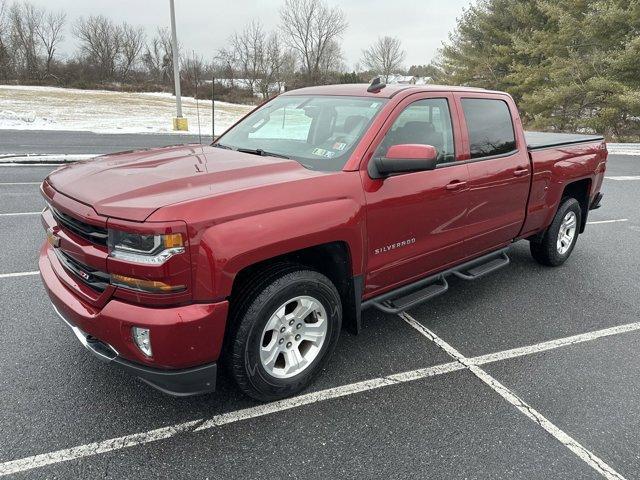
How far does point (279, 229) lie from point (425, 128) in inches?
63.3

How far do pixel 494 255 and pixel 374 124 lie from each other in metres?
1.99

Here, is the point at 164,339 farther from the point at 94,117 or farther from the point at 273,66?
the point at 273,66

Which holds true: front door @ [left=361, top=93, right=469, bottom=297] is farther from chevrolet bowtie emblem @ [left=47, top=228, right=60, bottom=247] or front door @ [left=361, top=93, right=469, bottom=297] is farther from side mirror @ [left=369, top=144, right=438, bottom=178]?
chevrolet bowtie emblem @ [left=47, top=228, right=60, bottom=247]

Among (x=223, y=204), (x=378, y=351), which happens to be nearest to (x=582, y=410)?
(x=378, y=351)

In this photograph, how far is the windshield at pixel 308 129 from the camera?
9.98ft

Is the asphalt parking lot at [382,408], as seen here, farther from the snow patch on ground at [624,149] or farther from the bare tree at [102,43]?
the bare tree at [102,43]

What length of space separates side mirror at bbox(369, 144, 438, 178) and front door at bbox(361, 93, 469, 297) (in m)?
0.11

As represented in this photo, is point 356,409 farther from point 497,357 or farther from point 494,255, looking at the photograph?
point 494,255

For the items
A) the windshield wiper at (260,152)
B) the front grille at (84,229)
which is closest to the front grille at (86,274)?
the front grille at (84,229)

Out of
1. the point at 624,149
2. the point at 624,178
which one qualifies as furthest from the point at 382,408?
the point at 624,149

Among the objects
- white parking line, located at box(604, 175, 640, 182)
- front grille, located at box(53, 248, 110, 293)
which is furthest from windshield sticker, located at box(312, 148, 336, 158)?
white parking line, located at box(604, 175, 640, 182)

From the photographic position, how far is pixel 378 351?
11.0ft

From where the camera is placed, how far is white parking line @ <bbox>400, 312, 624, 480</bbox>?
236cm

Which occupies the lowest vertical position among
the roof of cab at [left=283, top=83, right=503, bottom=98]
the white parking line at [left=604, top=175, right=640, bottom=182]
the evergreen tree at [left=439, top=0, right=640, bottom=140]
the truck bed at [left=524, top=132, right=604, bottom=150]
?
the white parking line at [left=604, top=175, right=640, bottom=182]
